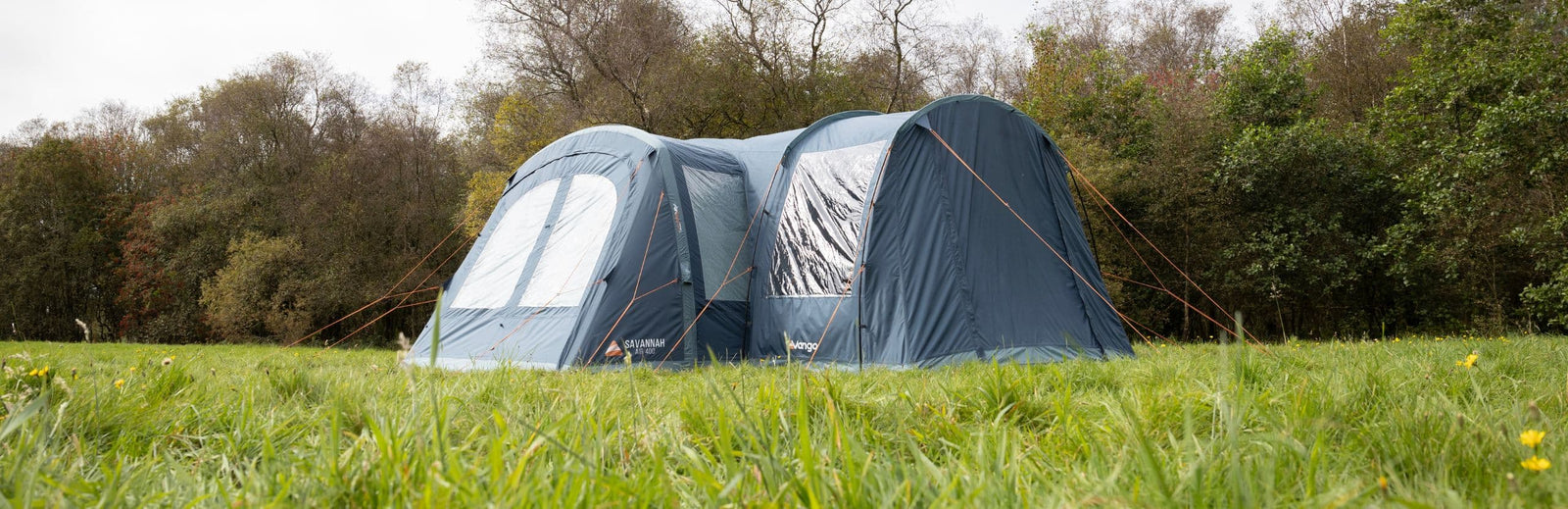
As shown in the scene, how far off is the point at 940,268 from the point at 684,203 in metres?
1.97

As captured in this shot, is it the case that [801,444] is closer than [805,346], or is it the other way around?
[801,444]

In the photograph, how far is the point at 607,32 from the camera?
51.4 ft

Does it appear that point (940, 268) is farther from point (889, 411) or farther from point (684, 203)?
point (889, 411)

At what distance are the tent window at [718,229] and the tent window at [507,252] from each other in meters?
1.20

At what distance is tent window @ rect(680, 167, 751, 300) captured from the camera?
6.36 m

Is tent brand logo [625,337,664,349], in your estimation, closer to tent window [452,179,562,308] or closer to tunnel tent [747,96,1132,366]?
tunnel tent [747,96,1132,366]

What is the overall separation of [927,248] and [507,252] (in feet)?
10.9

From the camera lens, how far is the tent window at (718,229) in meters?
6.36

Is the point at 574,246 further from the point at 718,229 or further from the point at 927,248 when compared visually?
the point at 927,248

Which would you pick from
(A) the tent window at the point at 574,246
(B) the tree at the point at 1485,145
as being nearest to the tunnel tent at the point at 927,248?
(A) the tent window at the point at 574,246

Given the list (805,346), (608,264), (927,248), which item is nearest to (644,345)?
(608,264)

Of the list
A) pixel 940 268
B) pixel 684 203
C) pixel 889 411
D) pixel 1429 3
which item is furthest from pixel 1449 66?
pixel 889 411

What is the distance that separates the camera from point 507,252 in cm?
660

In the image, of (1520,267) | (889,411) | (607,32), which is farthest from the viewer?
(607,32)
